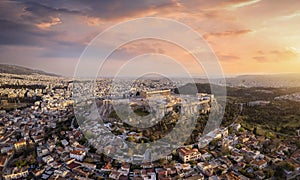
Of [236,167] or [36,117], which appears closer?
[236,167]

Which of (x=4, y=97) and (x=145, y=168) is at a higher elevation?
(x=4, y=97)

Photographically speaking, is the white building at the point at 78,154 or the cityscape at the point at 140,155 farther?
the white building at the point at 78,154

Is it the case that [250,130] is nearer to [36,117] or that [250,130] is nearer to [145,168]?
[145,168]

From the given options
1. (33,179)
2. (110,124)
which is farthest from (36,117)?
Result: (33,179)

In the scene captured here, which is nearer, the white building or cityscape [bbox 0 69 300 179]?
cityscape [bbox 0 69 300 179]

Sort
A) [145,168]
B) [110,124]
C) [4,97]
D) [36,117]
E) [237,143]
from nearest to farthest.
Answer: [145,168]
[237,143]
[110,124]
[36,117]
[4,97]

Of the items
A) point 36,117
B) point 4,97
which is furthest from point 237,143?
point 4,97

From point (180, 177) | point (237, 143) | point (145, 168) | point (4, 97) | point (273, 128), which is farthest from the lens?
point (4, 97)

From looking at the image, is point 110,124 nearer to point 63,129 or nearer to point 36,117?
point 63,129

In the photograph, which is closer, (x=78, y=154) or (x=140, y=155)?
(x=140, y=155)
